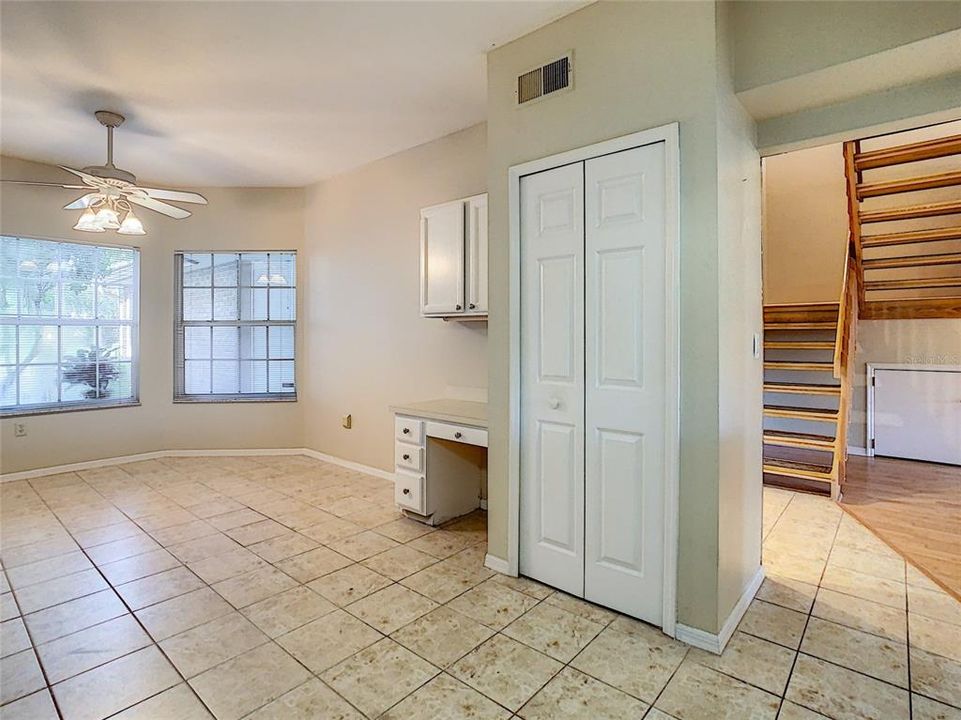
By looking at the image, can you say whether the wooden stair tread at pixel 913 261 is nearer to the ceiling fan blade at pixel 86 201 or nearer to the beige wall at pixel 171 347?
the beige wall at pixel 171 347

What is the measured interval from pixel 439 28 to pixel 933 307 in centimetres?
500

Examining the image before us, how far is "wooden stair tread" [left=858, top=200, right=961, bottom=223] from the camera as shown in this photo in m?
3.79

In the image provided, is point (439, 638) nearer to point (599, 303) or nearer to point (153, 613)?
point (153, 613)

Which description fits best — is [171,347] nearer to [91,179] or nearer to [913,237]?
[91,179]

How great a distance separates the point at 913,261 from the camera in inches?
181

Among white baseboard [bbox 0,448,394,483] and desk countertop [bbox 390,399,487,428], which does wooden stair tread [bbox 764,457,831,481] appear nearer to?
desk countertop [bbox 390,399,487,428]

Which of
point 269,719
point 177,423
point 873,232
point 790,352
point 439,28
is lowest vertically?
point 269,719

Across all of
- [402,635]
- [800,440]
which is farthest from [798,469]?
[402,635]

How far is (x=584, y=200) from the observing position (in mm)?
2328

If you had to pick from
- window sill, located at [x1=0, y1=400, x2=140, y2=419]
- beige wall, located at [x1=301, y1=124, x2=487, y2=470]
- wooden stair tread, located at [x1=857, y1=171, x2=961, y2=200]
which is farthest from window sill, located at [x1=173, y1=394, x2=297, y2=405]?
wooden stair tread, located at [x1=857, y1=171, x2=961, y2=200]

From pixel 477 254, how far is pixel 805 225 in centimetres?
411

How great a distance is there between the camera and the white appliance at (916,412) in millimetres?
4828

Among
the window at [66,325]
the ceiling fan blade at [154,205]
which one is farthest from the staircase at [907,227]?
the window at [66,325]

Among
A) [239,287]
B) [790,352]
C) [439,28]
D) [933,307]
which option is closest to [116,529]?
[239,287]
